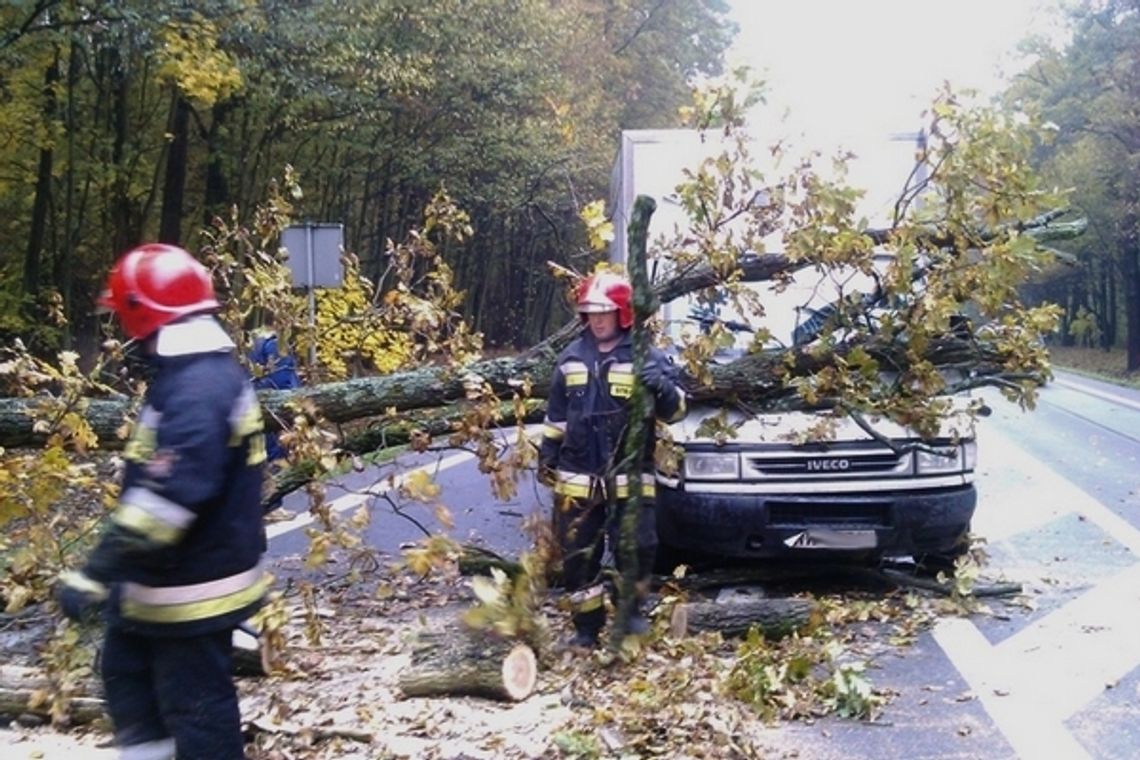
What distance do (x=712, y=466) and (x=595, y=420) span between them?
102 cm

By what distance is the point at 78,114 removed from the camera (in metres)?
18.4

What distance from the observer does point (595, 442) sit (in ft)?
20.1

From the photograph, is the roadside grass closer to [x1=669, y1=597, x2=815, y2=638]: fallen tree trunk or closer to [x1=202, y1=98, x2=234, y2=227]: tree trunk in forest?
[x1=202, y1=98, x2=234, y2=227]: tree trunk in forest

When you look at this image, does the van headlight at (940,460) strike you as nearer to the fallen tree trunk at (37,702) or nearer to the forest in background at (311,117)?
the forest in background at (311,117)

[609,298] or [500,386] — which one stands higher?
[609,298]

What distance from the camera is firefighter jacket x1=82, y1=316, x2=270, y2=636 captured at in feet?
11.3

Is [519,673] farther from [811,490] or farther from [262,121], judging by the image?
[262,121]

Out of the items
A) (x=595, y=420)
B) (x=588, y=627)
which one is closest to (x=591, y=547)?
(x=588, y=627)

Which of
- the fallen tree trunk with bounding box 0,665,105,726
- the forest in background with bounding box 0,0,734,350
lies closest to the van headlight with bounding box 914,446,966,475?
the forest in background with bounding box 0,0,734,350

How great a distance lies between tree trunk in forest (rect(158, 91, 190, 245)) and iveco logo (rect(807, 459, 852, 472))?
13.8 meters

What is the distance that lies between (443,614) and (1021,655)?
3079 mm

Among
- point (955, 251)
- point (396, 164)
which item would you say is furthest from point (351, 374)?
point (396, 164)

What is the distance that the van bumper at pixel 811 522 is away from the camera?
6676 millimetres

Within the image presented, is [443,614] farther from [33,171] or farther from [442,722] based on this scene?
[33,171]
